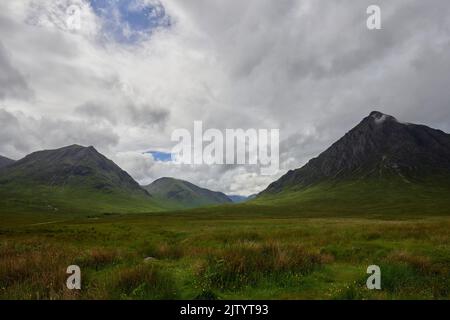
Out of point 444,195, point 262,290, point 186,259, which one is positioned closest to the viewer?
point 262,290

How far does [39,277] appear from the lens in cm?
984

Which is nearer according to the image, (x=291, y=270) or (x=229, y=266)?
(x=229, y=266)

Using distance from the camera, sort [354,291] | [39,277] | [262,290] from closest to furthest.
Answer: [354,291], [262,290], [39,277]

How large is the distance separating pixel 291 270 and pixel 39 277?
8.72 metres
